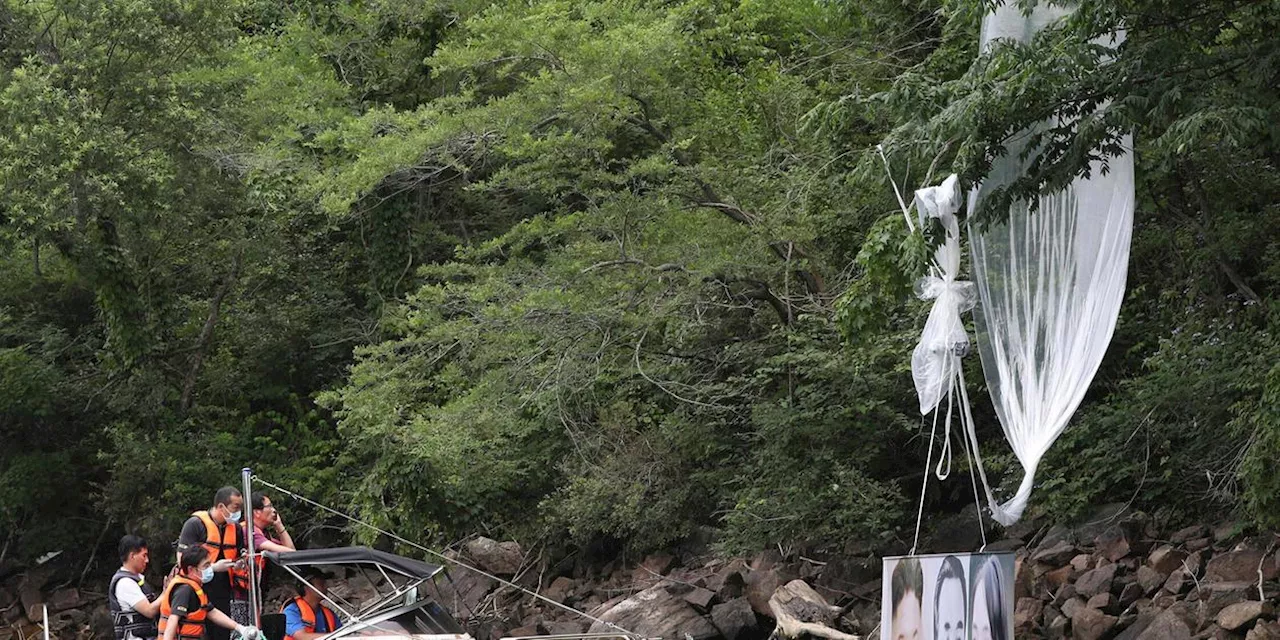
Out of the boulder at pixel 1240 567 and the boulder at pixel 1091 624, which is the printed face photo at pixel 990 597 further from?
the boulder at pixel 1240 567

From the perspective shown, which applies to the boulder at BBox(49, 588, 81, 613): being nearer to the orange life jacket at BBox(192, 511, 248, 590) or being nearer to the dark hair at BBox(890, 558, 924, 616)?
the orange life jacket at BBox(192, 511, 248, 590)

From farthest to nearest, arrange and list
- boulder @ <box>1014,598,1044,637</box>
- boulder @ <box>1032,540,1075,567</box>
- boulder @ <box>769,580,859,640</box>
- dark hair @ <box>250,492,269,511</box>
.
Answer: boulder @ <box>769,580,859,640</box>
boulder @ <box>1032,540,1075,567</box>
boulder @ <box>1014,598,1044,637</box>
dark hair @ <box>250,492,269,511</box>

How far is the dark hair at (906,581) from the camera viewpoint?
9617mm

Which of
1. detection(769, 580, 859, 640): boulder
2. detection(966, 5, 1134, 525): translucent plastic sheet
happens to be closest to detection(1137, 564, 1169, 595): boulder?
detection(769, 580, 859, 640): boulder

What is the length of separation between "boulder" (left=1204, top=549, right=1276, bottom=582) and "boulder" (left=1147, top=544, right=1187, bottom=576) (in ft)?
1.72

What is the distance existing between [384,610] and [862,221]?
26.9ft

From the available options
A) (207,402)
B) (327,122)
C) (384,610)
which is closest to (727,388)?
(384,610)

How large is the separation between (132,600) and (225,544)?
91 centimetres

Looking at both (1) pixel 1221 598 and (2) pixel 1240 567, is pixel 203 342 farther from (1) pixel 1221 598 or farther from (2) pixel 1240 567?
(1) pixel 1221 598

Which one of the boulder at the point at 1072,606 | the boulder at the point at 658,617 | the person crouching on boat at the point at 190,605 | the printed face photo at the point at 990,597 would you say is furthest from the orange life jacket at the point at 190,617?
the boulder at the point at 1072,606

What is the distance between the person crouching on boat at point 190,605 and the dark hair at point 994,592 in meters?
4.82

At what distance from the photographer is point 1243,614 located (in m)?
11.4

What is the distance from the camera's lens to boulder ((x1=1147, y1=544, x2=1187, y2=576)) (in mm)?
13328

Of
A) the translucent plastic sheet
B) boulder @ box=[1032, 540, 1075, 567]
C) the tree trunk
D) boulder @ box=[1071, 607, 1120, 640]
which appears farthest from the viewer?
the tree trunk
